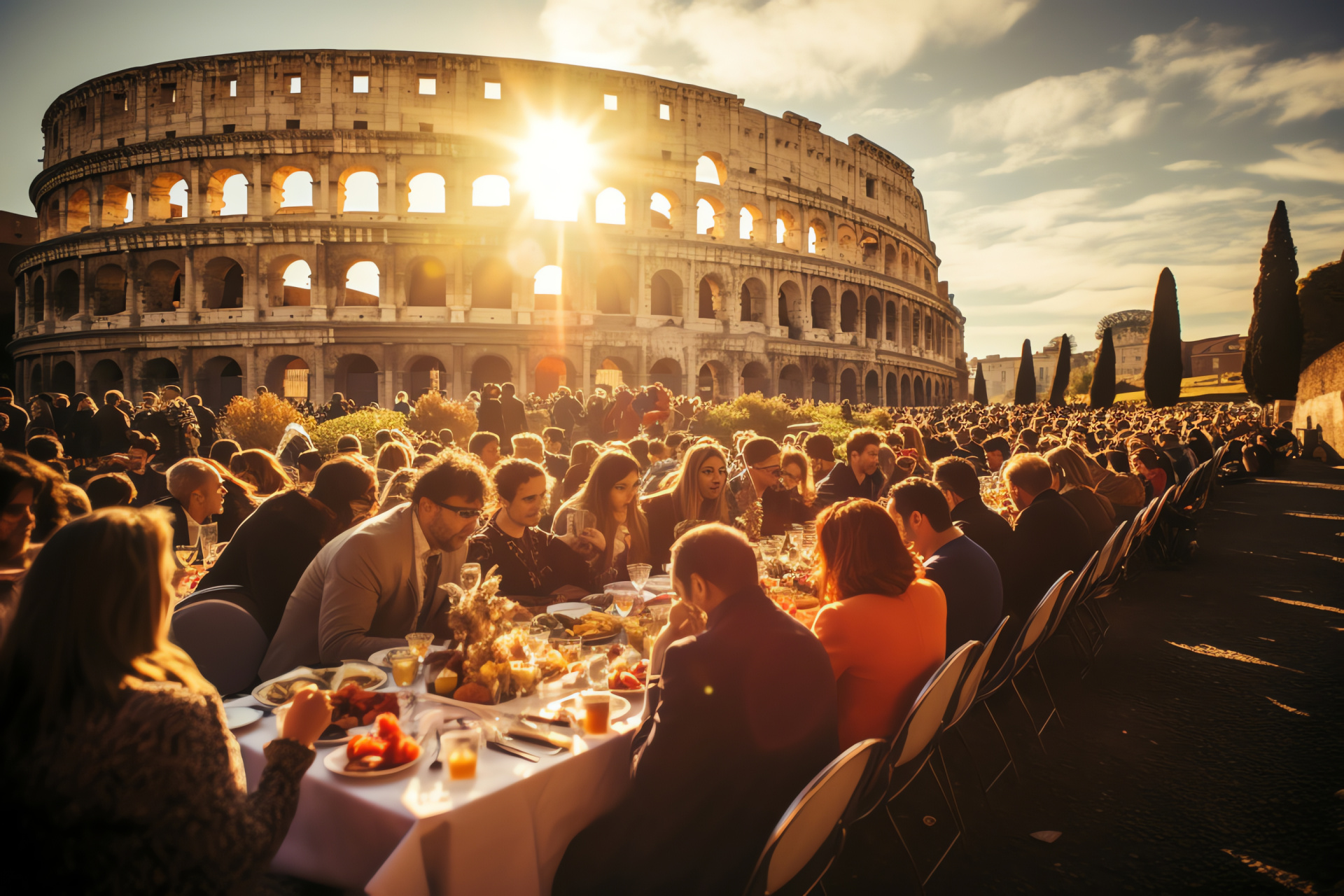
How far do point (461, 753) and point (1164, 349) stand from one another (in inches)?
1647

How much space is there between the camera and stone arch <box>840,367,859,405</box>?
1415 inches

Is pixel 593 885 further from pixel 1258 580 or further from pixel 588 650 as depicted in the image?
pixel 1258 580

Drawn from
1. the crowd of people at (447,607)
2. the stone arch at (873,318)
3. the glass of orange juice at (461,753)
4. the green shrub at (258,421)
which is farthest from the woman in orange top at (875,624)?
the stone arch at (873,318)

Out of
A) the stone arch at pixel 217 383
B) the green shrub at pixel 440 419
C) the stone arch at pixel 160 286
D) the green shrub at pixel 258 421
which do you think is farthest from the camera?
the stone arch at pixel 160 286

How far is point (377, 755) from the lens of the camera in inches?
85.5

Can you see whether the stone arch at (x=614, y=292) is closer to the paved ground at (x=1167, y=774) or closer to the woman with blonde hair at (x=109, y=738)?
the paved ground at (x=1167, y=774)

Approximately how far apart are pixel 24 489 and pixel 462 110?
30.7 m

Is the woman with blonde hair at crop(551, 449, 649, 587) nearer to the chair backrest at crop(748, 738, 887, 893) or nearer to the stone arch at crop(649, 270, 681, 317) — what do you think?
the chair backrest at crop(748, 738, 887, 893)

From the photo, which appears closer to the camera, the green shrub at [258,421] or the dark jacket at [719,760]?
the dark jacket at [719,760]

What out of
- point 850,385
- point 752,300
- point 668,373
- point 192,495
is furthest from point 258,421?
point 850,385

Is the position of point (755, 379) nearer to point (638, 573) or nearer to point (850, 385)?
point (850, 385)

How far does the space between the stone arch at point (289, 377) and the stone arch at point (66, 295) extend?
9792 mm

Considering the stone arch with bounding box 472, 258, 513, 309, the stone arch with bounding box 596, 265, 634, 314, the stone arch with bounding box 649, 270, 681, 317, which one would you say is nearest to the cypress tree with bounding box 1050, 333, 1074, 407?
the stone arch with bounding box 649, 270, 681, 317

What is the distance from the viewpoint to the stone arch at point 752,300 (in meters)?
33.3
